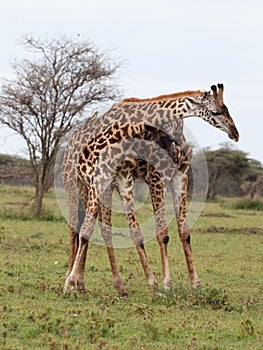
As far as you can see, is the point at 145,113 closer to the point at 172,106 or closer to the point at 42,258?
the point at 172,106

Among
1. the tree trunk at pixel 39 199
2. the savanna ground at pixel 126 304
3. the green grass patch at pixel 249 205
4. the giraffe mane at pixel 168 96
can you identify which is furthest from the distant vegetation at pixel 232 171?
the giraffe mane at pixel 168 96

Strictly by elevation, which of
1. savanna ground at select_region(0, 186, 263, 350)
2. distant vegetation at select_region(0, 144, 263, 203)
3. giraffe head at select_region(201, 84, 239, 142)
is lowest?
savanna ground at select_region(0, 186, 263, 350)

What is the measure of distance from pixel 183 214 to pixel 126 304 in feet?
4.95

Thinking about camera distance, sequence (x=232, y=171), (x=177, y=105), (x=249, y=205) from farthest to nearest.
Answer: (x=232, y=171), (x=249, y=205), (x=177, y=105)

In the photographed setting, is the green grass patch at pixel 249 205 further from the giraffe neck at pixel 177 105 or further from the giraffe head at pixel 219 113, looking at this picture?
the giraffe head at pixel 219 113

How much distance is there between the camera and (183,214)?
7.88 meters

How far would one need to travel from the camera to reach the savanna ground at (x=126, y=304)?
5352 millimetres

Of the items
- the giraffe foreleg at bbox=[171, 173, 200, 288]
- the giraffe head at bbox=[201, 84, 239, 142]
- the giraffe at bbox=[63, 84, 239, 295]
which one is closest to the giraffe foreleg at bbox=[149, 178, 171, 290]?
the giraffe at bbox=[63, 84, 239, 295]

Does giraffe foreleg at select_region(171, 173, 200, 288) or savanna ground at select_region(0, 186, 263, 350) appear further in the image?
giraffe foreleg at select_region(171, 173, 200, 288)

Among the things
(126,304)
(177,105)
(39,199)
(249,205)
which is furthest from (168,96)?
(249,205)

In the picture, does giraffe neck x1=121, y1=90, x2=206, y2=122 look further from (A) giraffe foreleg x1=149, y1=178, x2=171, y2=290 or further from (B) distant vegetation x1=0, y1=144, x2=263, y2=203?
(B) distant vegetation x1=0, y1=144, x2=263, y2=203

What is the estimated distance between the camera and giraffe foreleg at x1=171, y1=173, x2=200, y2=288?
25.7 feet

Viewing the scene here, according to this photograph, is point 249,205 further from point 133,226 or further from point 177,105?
point 133,226

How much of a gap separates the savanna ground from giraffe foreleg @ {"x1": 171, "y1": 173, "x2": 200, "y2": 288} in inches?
12.6
